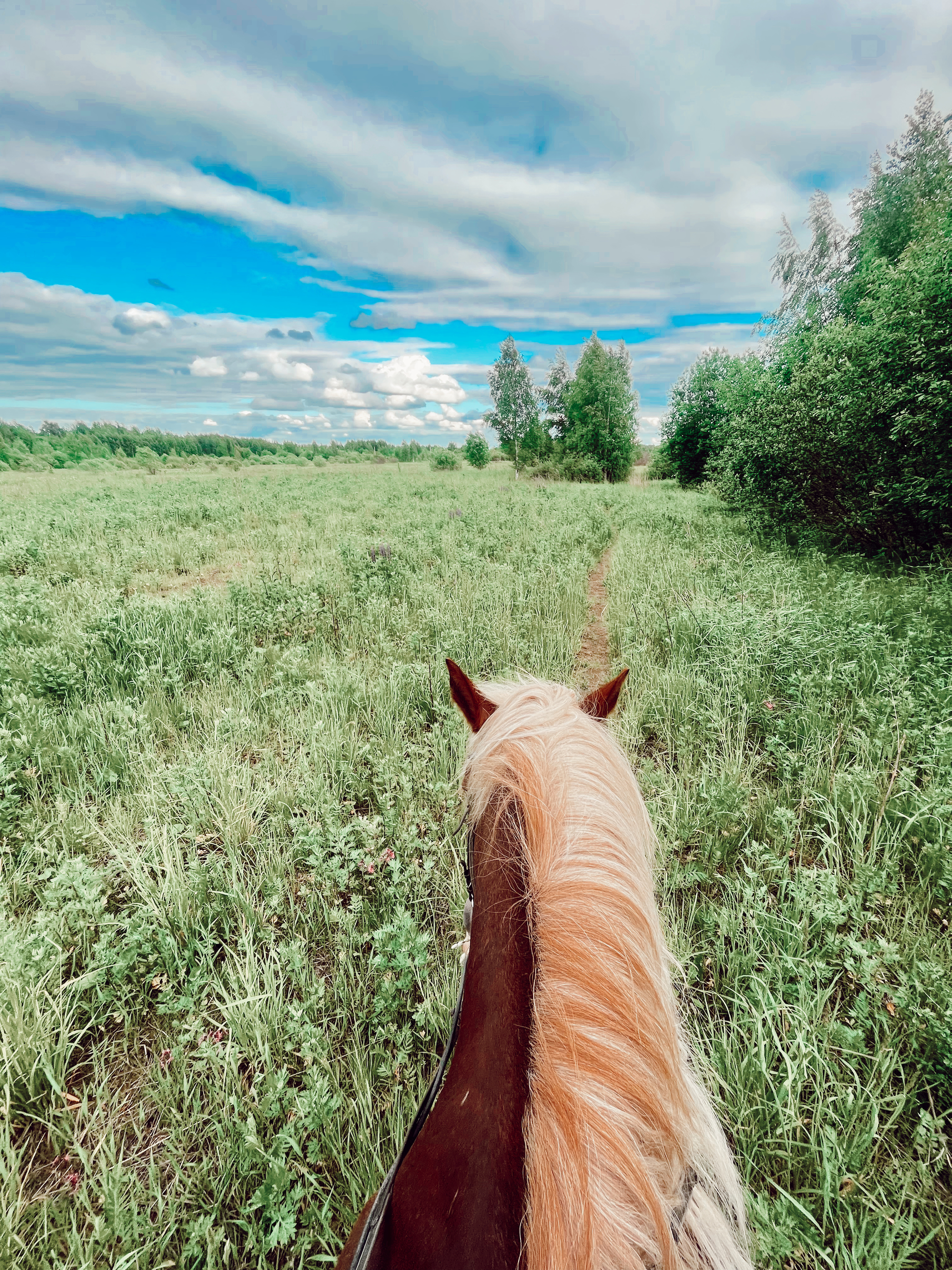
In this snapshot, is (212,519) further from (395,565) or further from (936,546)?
(936,546)

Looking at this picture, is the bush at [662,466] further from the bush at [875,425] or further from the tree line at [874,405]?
the bush at [875,425]

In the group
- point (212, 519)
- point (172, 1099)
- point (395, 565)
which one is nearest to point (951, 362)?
point (395, 565)

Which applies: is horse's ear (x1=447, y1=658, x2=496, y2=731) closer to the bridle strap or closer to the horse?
the horse

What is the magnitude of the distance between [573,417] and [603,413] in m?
3.47

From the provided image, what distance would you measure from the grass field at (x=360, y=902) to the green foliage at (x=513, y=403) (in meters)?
46.5

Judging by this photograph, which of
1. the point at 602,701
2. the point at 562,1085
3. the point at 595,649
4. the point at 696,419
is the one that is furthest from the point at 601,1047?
the point at 696,419

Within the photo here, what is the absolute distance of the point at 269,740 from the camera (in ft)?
12.0

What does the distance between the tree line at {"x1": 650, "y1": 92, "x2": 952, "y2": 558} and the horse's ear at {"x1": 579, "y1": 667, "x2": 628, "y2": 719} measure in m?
8.49

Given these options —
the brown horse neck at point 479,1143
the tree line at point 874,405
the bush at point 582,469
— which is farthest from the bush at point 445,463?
the brown horse neck at point 479,1143

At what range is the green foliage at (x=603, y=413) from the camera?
1683 inches

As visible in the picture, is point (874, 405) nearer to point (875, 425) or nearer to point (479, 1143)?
point (875, 425)

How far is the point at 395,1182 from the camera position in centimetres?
78

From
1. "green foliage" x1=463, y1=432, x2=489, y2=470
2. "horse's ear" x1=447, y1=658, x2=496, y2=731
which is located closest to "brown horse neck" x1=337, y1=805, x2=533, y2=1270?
"horse's ear" x1=447, y1=658, x2=496, y2=731

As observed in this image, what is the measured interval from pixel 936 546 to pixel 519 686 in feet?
31.5
